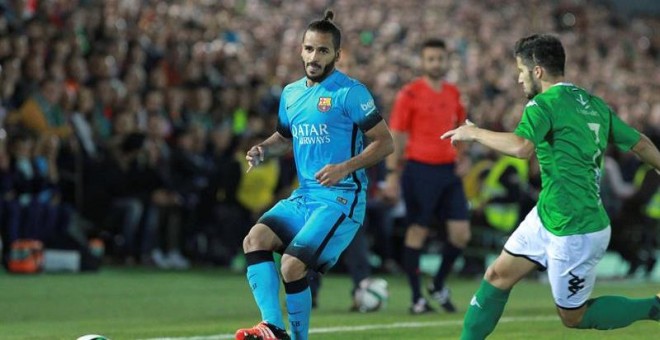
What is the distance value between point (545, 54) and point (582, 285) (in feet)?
4.88

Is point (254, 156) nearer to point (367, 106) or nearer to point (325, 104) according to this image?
point (325, 104)

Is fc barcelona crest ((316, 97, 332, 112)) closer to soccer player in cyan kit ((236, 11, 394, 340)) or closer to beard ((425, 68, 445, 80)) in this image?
soccer player in cyan kit ((236, 11, 394, 340))

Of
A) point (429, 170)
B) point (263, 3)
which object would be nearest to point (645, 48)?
point (263, 3)

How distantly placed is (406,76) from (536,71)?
56.0 ft

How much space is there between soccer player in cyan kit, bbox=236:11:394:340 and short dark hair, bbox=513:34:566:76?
104 cm

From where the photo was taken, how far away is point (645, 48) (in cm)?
3688

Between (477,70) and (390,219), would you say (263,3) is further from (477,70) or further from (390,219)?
(390,219)

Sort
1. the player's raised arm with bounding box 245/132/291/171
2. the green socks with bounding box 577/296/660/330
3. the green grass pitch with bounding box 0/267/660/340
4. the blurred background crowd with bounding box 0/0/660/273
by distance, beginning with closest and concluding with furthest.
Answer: the green socks with bounding box 577/296/660/330, the player's raised arm with bounding box 245/132/291/171, the green grass pitch with bounding box 0/267/660/340, the blurred background crowd with bounding box 0/0/660/273

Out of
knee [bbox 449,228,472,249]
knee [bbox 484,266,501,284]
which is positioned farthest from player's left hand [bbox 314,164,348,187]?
knee [bbox 449,228,472,249]

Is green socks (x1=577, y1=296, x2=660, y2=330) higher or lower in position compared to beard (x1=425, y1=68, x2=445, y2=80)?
lower

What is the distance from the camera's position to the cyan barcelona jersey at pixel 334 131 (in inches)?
356

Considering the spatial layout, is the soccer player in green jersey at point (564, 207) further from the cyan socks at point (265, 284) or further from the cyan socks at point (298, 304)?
the cyan socks at point (265, 284)

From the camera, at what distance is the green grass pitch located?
11177 millimetres

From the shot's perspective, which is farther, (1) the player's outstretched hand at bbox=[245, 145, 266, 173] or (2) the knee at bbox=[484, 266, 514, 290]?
(1) the player's outstretched hand at bbox=[245, 145, 266, 173]
